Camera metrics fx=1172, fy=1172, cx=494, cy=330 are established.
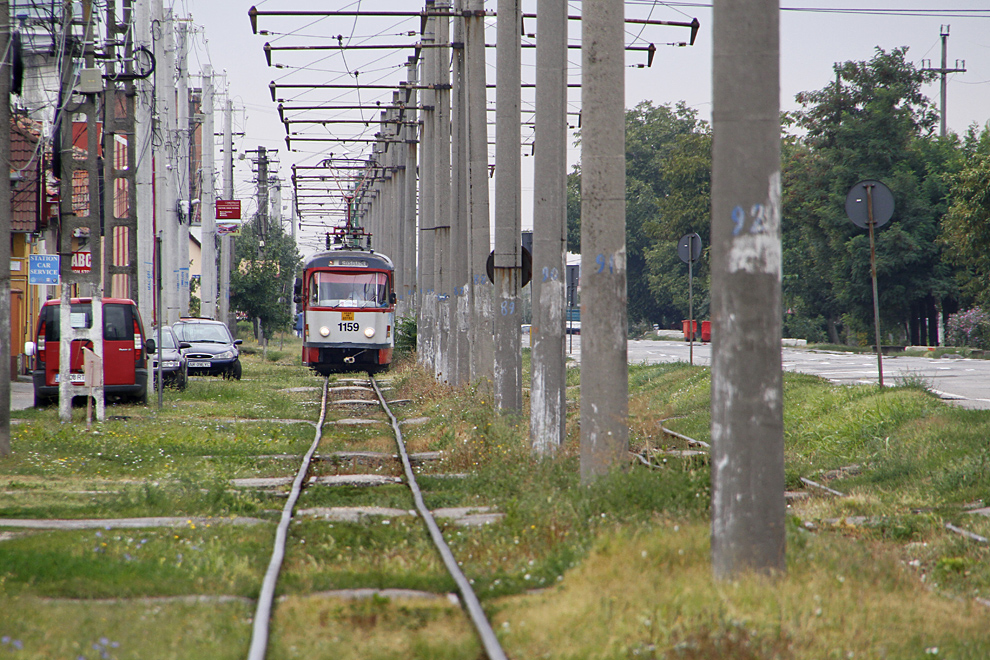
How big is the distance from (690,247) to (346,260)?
1167cm

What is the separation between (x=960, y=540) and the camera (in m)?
8.60

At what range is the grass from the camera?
5.87 metres

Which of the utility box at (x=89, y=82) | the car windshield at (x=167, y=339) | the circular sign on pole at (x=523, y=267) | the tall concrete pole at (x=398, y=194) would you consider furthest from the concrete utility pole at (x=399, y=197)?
the circular sign on pole at (x=523, y=267)

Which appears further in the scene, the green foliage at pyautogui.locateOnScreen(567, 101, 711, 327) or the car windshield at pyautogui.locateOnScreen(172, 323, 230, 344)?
the green foliage at pyautogui.locateOnScreen(567, 101, 711, 327)

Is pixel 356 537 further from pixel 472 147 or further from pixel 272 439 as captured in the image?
pixel 472 147

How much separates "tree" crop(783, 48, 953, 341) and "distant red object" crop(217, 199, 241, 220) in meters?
26.7

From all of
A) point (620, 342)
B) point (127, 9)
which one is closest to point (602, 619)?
point (620, 342)

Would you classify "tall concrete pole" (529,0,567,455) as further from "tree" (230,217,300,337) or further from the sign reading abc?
"tree" (230,217,300,337)

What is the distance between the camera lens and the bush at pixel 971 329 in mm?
44344

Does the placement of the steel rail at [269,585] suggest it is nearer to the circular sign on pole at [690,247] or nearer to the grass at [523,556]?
the grass at [523,556]

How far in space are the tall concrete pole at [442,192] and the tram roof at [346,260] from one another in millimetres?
3491

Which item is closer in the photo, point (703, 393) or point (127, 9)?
point (703, 393)

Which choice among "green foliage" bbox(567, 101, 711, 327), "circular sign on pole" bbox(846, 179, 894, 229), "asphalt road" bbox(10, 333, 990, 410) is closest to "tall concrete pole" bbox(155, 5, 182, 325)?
"asphalt road" bbox(10, 333, 990, 410)

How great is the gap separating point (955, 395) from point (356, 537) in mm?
13955
